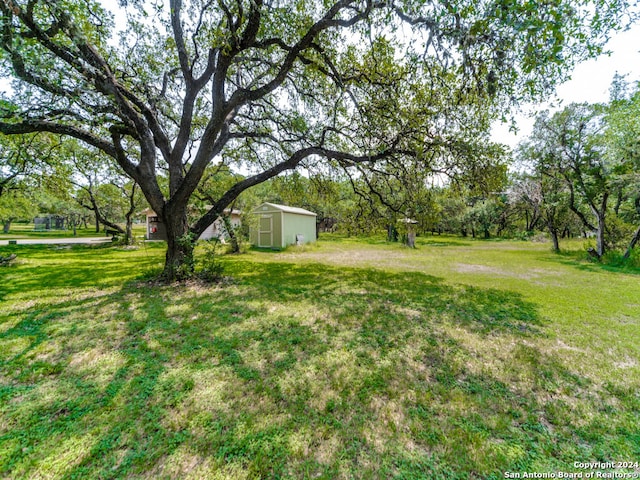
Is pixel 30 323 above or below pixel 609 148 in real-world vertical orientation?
below

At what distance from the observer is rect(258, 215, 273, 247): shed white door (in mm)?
14547

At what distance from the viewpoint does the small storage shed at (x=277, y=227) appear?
557 inches

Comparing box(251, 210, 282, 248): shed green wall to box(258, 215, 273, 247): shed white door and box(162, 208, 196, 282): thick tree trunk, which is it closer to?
box(258, 215, 273, 247): shed white door

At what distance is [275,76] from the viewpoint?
5723 millimetres

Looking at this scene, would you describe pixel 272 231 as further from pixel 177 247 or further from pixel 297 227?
pixel 177 247

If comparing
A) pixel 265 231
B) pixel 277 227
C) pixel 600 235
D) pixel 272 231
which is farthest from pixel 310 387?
pixel 600 235

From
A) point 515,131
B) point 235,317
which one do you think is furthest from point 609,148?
point 235,317

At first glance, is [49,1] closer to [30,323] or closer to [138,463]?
[30,323]

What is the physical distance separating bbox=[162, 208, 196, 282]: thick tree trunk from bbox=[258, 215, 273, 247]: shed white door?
27.9ft

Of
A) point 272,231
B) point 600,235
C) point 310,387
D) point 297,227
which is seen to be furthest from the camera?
point 297,227

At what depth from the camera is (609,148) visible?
28.6 feet

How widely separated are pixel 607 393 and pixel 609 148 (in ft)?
36.6

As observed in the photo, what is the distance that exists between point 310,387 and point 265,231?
43.0ft

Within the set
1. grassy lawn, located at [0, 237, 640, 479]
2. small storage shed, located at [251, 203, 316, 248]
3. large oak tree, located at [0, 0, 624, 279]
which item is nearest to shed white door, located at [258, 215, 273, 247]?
small storage shed, located at [251, 203, 316, 248]
